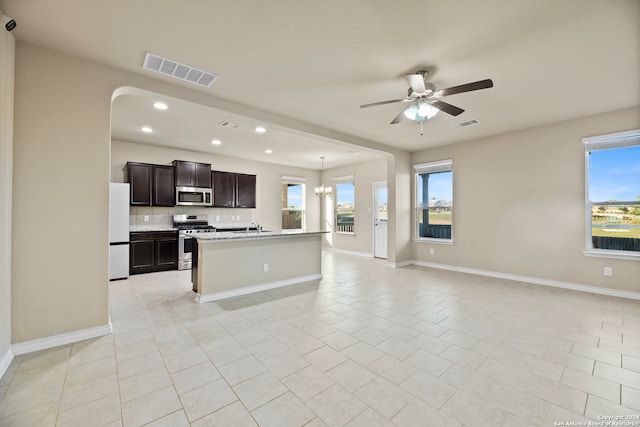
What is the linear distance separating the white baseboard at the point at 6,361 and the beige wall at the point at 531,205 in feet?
21.6

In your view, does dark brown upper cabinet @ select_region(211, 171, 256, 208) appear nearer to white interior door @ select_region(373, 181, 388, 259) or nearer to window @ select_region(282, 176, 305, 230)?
window @ select_region(282, 176, 305, 230)

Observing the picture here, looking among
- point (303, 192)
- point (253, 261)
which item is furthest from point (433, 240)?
point (303, 192)

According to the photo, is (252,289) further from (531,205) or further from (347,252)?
(531,205)

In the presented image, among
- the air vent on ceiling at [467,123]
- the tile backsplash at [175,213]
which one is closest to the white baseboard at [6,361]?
the tile backsplash at [175,213]

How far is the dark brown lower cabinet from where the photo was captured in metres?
5.37

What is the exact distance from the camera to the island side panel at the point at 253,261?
3.87 m

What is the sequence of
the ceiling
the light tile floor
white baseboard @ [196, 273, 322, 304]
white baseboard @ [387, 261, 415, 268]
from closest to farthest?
1. the light tile floor
2. the ceiling
3. white baseboard @ [196, 273, 322, 304]
4. white baseboard @ [387, 261, 415, 268]

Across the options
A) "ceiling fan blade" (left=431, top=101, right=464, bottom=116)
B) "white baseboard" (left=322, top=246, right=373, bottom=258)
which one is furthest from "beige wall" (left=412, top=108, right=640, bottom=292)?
"ceiling fan blade" (left=431, top=101, right=464, bottom=116)

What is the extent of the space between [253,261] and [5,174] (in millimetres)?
2787

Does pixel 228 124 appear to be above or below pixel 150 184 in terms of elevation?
above

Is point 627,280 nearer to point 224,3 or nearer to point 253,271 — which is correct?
point 253,271

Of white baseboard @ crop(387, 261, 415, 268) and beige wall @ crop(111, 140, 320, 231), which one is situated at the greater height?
beige wall @ crop(111, 140, 320, 231)

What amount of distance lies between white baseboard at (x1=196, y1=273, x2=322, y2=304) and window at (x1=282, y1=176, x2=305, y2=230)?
12.5ft

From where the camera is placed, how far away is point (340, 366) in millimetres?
2229
